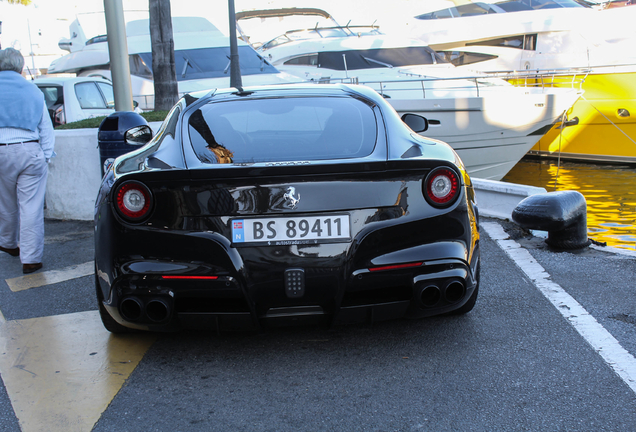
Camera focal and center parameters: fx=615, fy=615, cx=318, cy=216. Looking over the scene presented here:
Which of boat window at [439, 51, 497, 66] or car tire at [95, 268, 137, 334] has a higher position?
boat window at [439, 51, 497, 66]

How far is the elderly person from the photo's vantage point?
15.5 feet

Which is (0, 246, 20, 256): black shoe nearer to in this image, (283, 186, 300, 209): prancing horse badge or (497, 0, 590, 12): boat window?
(283, 186, 300, 209): prancing horse badge

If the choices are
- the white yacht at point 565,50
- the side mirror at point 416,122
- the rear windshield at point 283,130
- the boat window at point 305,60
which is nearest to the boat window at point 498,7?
the white yacht at point 565,50

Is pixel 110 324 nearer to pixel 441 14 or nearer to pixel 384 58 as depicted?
pixel 384 58

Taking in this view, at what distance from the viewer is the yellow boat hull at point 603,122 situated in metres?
13.9

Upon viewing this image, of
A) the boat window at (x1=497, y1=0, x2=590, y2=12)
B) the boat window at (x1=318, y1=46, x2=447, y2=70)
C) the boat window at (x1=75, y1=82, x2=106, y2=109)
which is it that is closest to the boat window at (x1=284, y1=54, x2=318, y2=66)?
the boat window at (x1=318, y1=46, x2=447, y2=70)

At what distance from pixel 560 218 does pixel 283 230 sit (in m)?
3.07

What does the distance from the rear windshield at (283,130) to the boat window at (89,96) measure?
344 inches

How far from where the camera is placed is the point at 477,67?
19.7 meters

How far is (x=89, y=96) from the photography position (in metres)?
11.4

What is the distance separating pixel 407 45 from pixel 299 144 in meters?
13.5

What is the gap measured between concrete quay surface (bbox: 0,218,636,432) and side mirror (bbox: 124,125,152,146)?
1087 mm

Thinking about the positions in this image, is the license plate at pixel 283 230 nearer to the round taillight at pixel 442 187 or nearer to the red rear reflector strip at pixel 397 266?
the red rear reflector strip at pixel 397 266

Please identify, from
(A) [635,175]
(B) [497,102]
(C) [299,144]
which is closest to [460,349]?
(C) [299,144]
